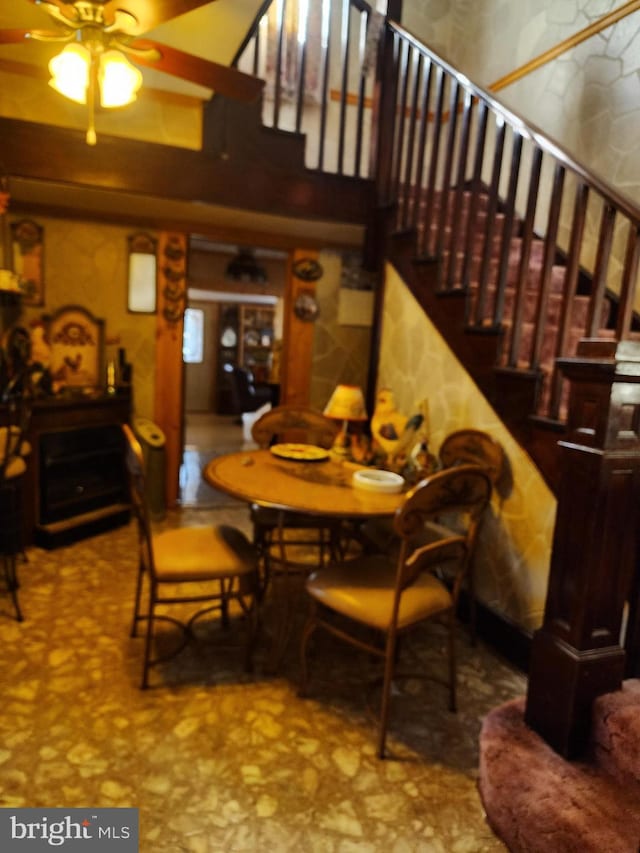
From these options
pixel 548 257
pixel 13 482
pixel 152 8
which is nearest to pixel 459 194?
pixel 548 257

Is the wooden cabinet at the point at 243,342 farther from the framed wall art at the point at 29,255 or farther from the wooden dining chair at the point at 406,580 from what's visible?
the wooden dining chair at the point at 406,580

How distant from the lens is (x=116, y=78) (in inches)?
76.7

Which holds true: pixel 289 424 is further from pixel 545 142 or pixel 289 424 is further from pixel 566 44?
pixel 566 44

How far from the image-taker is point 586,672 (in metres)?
1.56

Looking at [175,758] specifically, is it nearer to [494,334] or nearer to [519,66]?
[494,334]

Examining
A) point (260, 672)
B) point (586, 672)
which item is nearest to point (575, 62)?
point (586, 672)

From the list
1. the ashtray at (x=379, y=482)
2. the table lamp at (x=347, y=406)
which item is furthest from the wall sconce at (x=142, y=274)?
the ashtray at (x=379, y=482)

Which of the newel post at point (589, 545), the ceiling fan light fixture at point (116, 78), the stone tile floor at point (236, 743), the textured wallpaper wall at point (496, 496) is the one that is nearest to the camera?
the newel post at point (589, 545)

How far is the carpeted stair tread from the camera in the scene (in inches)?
53.3

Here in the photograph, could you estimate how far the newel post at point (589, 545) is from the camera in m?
1.46

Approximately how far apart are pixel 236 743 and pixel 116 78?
2325 mm

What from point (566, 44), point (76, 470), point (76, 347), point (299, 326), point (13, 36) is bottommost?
point (76, 470)

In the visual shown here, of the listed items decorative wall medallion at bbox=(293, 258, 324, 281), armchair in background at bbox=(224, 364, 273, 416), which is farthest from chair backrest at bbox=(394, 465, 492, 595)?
armchair in background at bbox=(224, 364, 273, 416)

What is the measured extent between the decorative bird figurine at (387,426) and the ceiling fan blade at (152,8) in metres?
1.66
